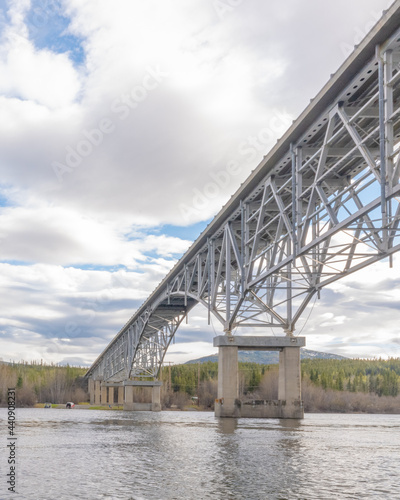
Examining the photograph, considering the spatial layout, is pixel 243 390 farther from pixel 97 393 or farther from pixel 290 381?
pixel 290 381

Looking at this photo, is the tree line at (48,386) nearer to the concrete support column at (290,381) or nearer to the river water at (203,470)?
the concrete support column at (290,381)

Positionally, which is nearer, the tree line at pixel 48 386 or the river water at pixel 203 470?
the river water at pixel 203 470

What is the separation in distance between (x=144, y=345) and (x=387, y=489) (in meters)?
87.5

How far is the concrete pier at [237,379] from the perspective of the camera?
151 feet

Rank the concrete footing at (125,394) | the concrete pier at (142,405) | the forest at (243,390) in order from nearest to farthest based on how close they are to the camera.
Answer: the concrete pier at (142,405) < the concrete footing at (125,394) < the forest at (243,390)

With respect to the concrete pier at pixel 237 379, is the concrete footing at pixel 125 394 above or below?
below

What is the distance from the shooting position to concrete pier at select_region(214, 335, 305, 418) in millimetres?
46000

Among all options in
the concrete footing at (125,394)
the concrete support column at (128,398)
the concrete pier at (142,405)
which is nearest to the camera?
the concrete pier at (142,405)

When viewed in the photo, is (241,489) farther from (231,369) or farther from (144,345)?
(144,345)

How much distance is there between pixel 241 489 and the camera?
14.0 meters

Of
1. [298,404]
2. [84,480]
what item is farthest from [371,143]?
[298,404]

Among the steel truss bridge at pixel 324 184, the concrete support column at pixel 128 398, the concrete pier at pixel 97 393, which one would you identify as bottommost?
the concrete pier at pixel 97 393

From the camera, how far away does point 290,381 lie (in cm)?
4672

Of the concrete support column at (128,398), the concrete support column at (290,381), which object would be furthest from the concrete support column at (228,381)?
the concrete support column at (128,398)
